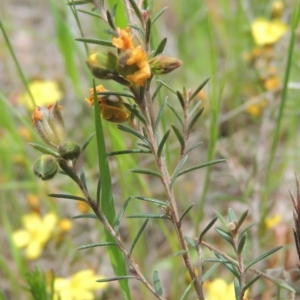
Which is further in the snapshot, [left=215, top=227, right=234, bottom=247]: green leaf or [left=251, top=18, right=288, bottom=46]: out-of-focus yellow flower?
[left=251, top=18, right=288, bottom=46]: out-of-focus yellow flower

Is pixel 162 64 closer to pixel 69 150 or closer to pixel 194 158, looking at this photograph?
pixel 69 150

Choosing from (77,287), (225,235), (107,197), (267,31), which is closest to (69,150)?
(107,197)

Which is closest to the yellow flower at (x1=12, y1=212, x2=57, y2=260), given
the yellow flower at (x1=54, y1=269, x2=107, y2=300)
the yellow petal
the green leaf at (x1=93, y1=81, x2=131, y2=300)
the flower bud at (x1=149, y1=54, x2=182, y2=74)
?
the yellow petal

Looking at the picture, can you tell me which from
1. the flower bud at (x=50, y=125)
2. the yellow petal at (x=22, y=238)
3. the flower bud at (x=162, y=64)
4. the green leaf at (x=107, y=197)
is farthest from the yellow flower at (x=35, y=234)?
the flower bud at (x=162, y=64)

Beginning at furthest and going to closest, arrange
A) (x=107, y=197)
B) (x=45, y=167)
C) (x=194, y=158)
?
1. (x=194, y=158)
2. (x=107, y=197)
3. (x=45, y=167)

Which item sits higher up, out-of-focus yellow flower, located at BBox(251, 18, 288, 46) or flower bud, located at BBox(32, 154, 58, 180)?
out-of-focus yellow flower, located at BBox(251, 18, 288, 46)

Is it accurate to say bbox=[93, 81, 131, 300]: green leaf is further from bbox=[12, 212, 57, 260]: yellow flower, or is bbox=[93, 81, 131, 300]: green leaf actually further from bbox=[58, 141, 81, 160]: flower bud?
bbox=[12, 212, 57, 260]: yellow flower

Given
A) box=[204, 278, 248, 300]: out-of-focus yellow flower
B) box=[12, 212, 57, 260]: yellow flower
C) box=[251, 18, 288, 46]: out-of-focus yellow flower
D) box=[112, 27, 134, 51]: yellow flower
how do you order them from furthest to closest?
box=[251, 18, 288, 46]: out-of-focus yellow flower, box=[12, 212, 57, 260]: yellow flower, box=[204, 278, 248, 300]: out-of-focus yellow flower, box=[112, 27, 134, 51]: yellow flower

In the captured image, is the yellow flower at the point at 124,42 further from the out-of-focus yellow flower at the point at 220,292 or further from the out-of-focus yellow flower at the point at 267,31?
the out-of-focus yellow flower at the point at 267,31
